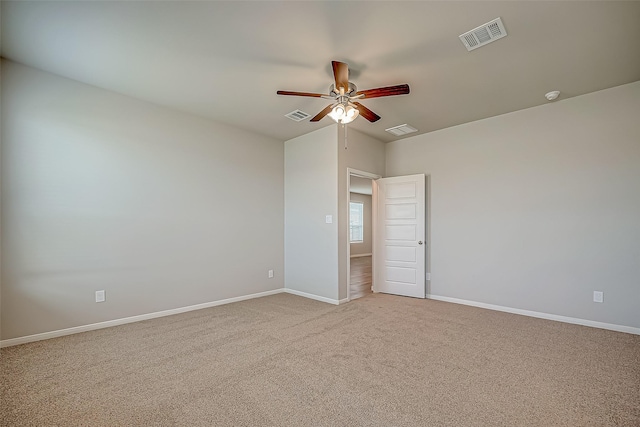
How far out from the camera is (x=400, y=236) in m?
4.92

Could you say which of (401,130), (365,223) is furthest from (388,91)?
(365,223)

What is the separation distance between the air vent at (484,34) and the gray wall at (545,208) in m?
1.98

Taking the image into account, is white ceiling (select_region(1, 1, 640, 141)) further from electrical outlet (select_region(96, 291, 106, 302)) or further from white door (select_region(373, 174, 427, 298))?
electrical outlet (select_region(96, 291, 106, 302))

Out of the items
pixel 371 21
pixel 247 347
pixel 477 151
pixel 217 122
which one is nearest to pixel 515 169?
pixel 477 151

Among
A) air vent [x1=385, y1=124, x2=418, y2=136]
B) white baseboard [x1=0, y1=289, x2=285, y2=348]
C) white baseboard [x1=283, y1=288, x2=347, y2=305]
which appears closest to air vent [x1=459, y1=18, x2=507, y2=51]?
air vent [x1=385, y1=124, x2=418, y2=136]

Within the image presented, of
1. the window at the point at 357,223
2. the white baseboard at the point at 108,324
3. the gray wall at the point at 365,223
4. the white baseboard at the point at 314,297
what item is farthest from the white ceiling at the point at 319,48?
the gray wall at the point at 365,223

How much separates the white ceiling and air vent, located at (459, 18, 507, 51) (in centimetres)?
6

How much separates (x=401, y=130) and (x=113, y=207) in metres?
4.20

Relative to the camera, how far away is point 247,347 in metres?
2.76

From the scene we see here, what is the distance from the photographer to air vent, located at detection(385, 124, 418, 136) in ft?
14.7

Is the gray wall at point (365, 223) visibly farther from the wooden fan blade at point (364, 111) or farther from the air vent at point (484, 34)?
the air vent at point (484, 34)

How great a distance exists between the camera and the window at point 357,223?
425 inches

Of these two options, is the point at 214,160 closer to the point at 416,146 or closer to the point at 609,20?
the point at 416,146

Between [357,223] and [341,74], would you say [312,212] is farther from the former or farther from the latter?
[357,223]
